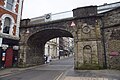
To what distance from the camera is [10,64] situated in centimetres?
1759

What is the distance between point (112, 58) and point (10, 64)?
12.6 metres

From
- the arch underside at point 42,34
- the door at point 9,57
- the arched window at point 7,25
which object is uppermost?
the arched window at point 7,25

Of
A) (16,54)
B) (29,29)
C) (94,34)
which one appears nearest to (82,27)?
(94,34)

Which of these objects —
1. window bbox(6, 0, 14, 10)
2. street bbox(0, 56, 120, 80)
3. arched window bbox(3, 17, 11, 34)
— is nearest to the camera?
street bbox(0, 56, 120, 80)

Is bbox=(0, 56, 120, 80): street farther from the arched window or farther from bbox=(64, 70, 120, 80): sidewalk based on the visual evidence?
the arched window

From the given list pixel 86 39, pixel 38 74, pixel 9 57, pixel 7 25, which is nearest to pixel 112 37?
pixel 86 39

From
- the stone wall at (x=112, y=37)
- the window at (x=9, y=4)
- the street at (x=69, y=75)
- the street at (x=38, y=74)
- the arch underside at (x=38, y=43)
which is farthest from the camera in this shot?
the arch underside at (x=38, y=43)

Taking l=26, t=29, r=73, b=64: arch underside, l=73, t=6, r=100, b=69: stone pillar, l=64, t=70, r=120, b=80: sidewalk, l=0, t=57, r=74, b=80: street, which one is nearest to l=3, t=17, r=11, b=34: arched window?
l=26, t=29, r=73, b=64: arch underside

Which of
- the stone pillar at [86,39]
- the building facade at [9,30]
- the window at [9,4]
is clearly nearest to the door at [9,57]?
the building facade at [9,30]

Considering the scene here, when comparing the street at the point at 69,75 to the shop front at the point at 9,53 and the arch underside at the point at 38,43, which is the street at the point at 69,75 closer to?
the shop front at the point at 9,53

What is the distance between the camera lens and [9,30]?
56.5 ft

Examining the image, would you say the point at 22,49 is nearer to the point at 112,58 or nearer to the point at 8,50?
the point at 8,50

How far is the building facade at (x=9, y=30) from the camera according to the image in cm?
1590

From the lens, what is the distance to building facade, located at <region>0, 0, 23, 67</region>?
15.9m
